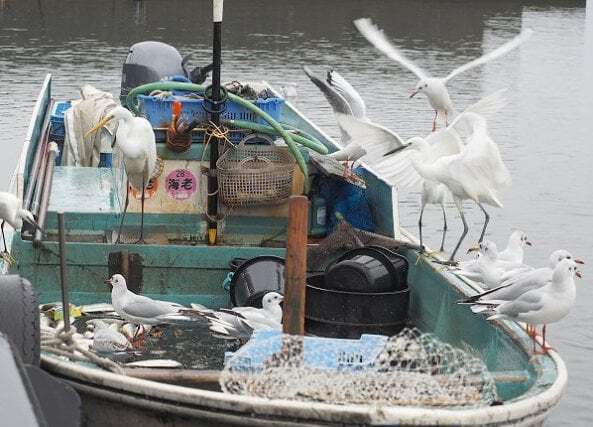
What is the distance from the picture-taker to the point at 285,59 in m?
26.6

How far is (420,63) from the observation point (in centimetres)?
2716

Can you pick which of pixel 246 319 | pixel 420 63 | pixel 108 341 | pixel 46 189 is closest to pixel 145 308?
pixel 108 341

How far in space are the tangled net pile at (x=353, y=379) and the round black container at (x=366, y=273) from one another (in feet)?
6.22

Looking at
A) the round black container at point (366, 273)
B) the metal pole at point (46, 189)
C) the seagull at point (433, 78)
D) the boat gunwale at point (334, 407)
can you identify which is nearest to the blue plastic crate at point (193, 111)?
the metal pole at point (46, 189)

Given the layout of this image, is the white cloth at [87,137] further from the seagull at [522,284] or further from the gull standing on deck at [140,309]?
the seagull at [522,284]

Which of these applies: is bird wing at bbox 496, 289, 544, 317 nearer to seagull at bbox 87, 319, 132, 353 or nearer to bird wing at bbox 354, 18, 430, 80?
seagull at bbox 87, 319, 132, 353

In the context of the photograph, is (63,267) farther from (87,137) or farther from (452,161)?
(87,137)

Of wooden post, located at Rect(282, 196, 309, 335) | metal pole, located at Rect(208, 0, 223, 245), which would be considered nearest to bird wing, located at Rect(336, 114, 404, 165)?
metal pole, located at Rect(208, 0, 223, 245)

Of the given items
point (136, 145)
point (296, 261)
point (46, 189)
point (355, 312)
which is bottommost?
point (355, 312)

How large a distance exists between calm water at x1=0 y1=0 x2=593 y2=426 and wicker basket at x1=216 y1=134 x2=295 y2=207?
8.55 ft

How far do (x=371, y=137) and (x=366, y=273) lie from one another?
1864 millimetres

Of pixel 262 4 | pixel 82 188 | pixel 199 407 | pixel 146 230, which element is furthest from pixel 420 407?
pixel 262 4

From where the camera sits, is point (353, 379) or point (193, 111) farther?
point (193, 111)

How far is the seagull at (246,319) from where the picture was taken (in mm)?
7391
